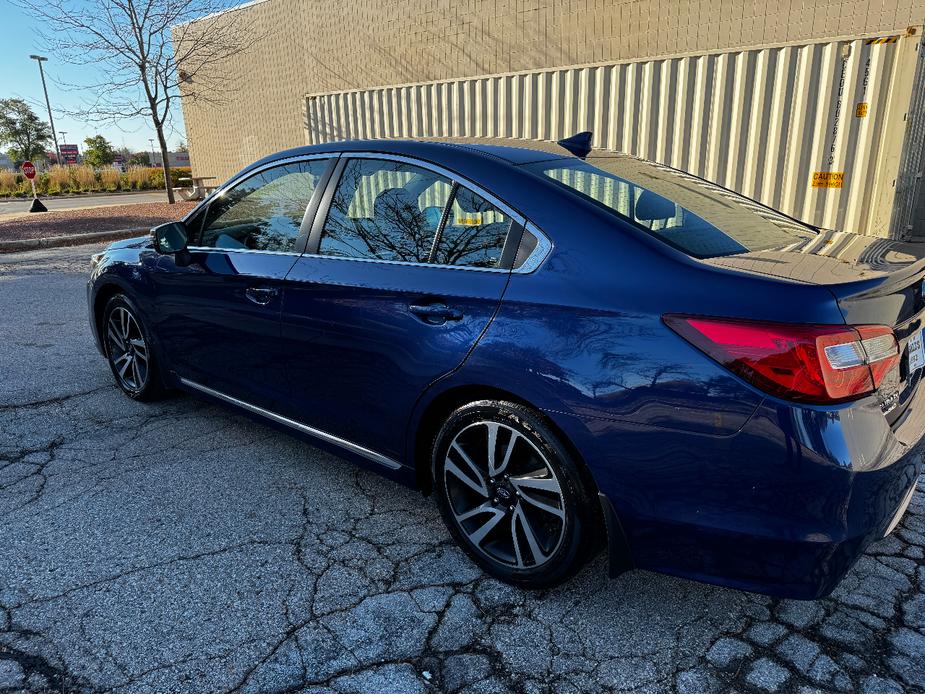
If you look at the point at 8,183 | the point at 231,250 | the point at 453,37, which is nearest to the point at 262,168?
the point at 231,250

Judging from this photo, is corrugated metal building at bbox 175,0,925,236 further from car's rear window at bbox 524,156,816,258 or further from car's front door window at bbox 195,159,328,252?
car's front door window at bbox 195,159,328,252

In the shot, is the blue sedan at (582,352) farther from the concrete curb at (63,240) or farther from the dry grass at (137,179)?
the dry grass at (137,179)

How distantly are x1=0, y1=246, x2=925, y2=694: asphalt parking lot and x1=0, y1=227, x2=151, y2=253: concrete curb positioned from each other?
437 inches

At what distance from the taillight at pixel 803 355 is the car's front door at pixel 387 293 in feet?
2.53

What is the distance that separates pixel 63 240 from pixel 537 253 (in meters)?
13.8

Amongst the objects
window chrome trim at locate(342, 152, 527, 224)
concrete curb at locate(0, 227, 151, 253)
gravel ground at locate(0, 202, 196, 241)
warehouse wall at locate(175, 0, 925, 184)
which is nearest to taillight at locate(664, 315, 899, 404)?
window chrome trim at locate(342, 152, 527, 224)

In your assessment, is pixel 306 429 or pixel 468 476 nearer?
pixel 468 476

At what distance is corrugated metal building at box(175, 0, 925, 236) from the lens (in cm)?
679

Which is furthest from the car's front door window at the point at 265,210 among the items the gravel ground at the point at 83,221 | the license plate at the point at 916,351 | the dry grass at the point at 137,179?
the dry grass at the point at 137,179

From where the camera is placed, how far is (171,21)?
17516mm

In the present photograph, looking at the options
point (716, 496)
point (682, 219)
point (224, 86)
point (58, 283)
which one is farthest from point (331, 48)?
point (716, 496)

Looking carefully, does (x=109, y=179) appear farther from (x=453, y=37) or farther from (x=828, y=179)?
(x=828, y=179)

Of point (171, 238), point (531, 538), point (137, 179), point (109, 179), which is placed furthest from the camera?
point (137, 179)

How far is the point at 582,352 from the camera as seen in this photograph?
6.75 feet
